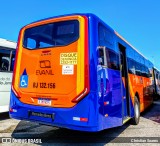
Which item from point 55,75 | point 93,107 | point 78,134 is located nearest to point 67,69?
point 55,75

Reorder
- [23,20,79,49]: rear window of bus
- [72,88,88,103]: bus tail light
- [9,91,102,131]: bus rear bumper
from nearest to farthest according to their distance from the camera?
[9,91,102,131]: bus rear bumper
[72,88,88,103]: bus tail light
[23,20,79,49]: rear window of bus

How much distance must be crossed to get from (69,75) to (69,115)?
904mm

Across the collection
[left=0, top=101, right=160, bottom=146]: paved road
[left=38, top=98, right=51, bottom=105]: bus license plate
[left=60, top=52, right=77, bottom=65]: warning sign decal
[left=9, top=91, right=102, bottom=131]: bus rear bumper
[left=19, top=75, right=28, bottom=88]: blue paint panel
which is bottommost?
[left=0, top=101, right=160, bottom=146]: paved road

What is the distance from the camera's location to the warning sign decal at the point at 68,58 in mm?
6125

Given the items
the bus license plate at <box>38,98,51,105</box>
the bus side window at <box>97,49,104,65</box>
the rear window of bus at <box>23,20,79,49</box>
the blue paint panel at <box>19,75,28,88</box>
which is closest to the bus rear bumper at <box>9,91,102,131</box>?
the bus license plate at <box>38,98,51,105</box>

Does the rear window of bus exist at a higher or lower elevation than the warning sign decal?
higher

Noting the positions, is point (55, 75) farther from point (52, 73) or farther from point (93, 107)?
point (93, 107)

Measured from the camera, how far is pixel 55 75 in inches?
251

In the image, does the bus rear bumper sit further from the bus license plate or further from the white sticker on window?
the white sticker on window

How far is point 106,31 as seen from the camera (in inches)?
273

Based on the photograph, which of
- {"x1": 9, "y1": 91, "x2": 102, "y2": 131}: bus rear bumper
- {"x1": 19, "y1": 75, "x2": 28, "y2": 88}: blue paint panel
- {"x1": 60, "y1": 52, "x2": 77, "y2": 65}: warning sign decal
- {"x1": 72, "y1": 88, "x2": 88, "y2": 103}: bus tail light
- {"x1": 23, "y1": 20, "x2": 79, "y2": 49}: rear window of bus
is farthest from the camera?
{"x1": 19, "y1": 75, "x2": 28, "y2": 88}: blue paint panel

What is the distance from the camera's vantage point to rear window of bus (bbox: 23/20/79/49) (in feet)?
20.8

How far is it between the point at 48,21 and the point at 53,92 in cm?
188

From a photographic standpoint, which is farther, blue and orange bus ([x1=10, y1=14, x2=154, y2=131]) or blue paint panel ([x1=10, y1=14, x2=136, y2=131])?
blue and orange bus ([x1=10, y1=14, x2=154, y2=131])
